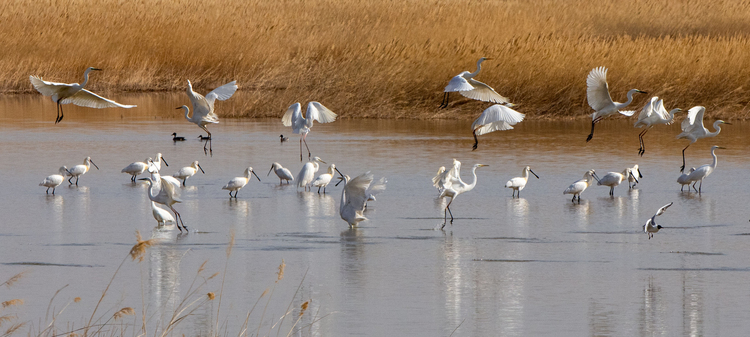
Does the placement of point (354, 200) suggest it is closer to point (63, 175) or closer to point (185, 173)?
point (185, 173)

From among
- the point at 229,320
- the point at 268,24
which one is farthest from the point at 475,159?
the point at 268,24

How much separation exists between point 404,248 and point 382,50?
1272 centimetres

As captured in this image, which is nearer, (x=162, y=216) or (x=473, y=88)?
(x=162, y=216)

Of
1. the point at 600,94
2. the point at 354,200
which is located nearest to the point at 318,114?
the point at 600,94

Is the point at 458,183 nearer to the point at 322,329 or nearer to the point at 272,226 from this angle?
the point at 272,226

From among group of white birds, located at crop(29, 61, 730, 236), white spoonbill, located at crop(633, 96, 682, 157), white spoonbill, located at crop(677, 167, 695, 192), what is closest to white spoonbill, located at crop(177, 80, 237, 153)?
group of white birds, located at crop(29, 61, 730, 236)

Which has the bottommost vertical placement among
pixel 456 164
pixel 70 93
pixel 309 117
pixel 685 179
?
pixel 685 179

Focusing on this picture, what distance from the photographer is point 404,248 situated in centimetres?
727

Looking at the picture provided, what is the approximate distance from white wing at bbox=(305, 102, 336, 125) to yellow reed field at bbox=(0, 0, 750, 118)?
5657 mm

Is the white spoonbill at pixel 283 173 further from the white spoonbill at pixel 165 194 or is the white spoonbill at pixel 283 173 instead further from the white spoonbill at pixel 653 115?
the white spoonbill at pixel 653 115

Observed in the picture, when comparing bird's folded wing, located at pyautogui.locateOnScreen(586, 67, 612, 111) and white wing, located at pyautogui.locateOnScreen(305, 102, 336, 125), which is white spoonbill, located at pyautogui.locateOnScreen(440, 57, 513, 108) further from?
white wing, located at pyautogui.locateOnScreen(305, 102, 336, 125)

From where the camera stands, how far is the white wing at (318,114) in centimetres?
1312

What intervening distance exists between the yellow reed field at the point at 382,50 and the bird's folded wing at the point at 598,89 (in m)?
7.14

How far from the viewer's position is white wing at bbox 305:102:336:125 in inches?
517
